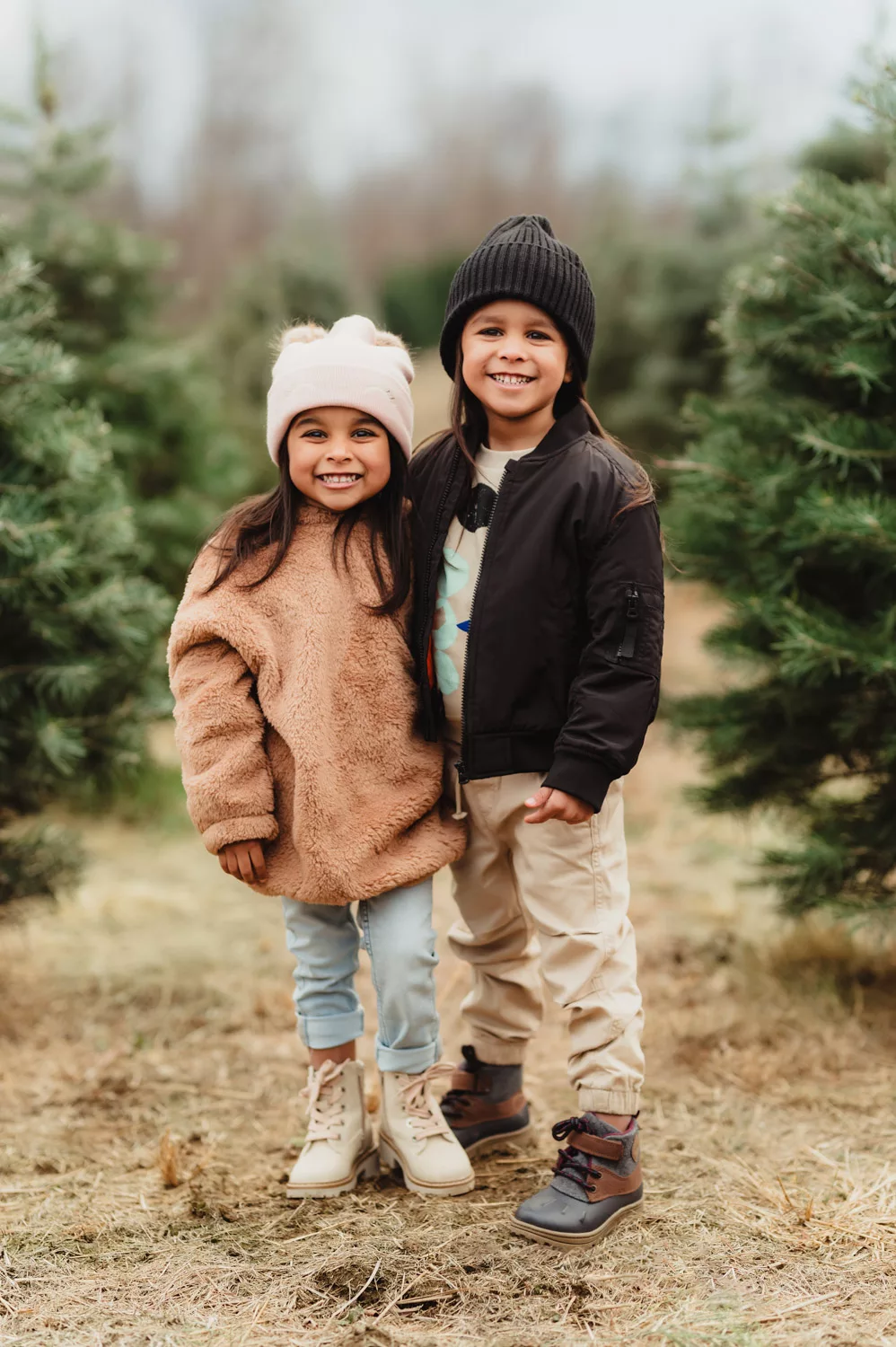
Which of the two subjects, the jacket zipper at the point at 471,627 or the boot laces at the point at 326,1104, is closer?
the jacket zipper at the point at 471,627

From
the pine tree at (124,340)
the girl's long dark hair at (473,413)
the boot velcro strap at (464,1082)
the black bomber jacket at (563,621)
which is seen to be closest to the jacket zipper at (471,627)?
the black bomber jacket at (563,621)

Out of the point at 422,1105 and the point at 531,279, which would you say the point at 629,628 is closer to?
the point at 531,279

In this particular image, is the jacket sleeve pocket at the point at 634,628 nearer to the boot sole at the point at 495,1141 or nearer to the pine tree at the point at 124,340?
the boot sole at the point at 495,1141

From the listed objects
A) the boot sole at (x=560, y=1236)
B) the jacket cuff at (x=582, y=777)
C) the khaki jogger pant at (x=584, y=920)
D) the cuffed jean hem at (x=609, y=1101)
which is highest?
the jacket cuff at (x=582, y=777)

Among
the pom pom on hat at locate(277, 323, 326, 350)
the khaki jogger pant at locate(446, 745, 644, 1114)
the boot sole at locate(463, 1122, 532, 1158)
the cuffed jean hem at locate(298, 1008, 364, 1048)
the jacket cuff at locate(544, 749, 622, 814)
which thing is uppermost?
the pom pom on hat at locate(277, 323, 326, 350)

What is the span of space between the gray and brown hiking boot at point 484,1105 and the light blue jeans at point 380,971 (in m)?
0.23

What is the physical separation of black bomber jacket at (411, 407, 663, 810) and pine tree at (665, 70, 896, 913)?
935 millimetres


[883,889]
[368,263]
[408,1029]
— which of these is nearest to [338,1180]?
[408,1029]

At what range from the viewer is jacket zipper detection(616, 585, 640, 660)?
2.37 metres

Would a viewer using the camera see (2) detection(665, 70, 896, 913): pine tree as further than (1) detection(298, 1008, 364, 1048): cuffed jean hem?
Yes

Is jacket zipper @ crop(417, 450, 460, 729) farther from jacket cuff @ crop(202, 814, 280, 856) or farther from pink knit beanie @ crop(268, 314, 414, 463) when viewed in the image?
jacket cuff @ crop(202, 814, 280, 856)

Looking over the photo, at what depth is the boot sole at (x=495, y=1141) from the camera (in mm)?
2893

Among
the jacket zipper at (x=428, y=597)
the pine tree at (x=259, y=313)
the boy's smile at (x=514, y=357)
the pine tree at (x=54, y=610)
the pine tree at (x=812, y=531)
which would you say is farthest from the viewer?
the pine tree at (x=259, y=313)

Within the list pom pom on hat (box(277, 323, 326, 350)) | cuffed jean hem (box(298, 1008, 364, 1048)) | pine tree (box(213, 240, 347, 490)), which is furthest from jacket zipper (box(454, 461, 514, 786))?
pine tree (box(213, 240, 347, 490))
